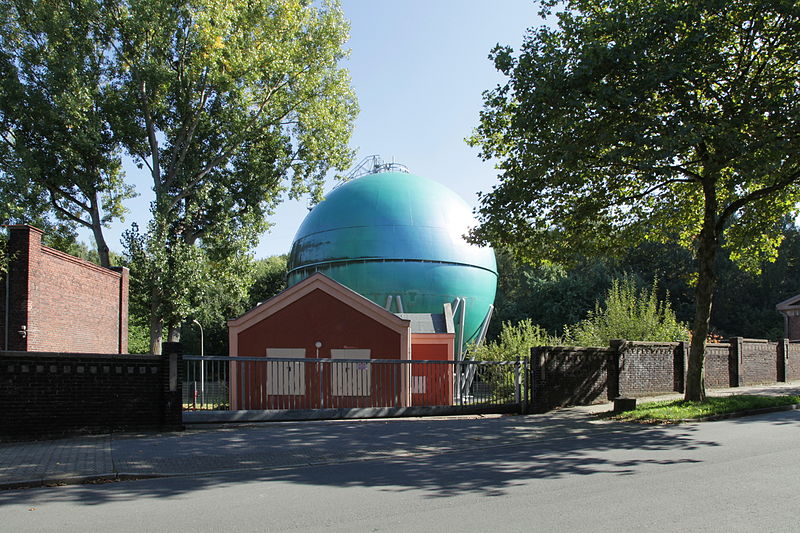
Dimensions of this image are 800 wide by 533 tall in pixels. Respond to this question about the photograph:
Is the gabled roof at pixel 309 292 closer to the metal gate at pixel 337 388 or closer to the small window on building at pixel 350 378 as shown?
the metal gate at pixel 337 388

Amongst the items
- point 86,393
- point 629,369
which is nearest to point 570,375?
point 629,369

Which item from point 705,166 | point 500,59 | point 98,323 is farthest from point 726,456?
point 98,323

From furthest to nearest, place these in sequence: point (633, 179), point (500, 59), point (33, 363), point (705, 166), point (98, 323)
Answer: point (98, 323)
point (633, 179)
point (500, 59)
point (705, 166)
point (33, 363)

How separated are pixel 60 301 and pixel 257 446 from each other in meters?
10.5

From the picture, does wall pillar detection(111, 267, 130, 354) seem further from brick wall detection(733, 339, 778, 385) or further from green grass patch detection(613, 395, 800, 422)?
brick wall detection(733, 339, 778, 385)

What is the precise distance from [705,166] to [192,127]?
18.1 meters

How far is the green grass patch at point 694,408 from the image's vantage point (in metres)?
14.3

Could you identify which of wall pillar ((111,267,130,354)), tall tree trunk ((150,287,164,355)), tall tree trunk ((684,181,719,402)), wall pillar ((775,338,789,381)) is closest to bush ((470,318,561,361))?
tall tree trunk ((684,181,719,402))

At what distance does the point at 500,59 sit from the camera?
15578 mm

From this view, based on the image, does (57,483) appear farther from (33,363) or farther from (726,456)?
(726,456)

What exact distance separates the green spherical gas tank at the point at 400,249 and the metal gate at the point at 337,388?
8431 millimetres

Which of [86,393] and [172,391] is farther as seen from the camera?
[172,391]

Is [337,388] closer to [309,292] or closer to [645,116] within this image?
[309,292]

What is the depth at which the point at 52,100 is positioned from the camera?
2272 cm
